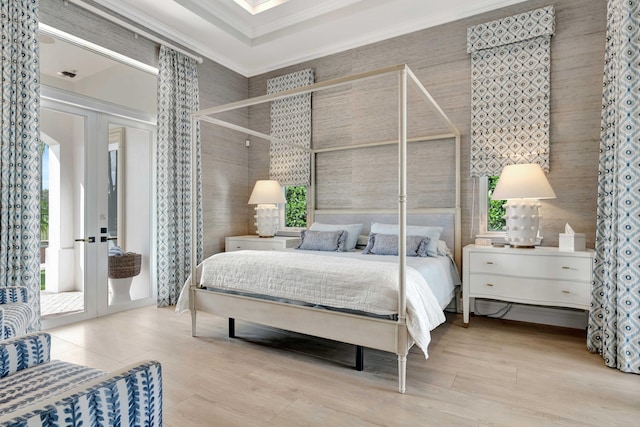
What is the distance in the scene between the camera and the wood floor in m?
1.87

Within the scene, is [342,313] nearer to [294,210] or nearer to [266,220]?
[266,220]

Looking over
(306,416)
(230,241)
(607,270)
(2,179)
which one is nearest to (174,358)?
(306,416)

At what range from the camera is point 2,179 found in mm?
2715

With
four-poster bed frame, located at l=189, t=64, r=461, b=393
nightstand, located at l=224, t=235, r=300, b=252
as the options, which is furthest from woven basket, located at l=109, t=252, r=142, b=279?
four-poster bed frame, located at l=189, t=64, r=461, b=393

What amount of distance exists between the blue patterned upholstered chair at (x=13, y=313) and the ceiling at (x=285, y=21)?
2720mm

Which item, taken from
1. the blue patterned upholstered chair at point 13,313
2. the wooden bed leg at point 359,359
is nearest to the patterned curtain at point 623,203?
the wooden bed leg at point 359,359

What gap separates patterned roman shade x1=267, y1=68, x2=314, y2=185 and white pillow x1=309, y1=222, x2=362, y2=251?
815mm

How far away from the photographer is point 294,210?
512 centimetres

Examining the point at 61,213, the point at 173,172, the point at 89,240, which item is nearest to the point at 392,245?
the point at 173,172

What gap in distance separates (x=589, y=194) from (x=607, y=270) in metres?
0.99

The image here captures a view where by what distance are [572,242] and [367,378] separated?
82.3 inches

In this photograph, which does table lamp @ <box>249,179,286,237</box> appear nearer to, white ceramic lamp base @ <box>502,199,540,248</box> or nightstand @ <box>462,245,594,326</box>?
nightstand @ <box>462,245,594,326</box>

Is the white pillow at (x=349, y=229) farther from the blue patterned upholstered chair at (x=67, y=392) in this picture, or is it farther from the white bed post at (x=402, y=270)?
the blue patterned upholstered chair at (x=67, y=392)

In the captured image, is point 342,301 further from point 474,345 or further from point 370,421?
point 474,345
